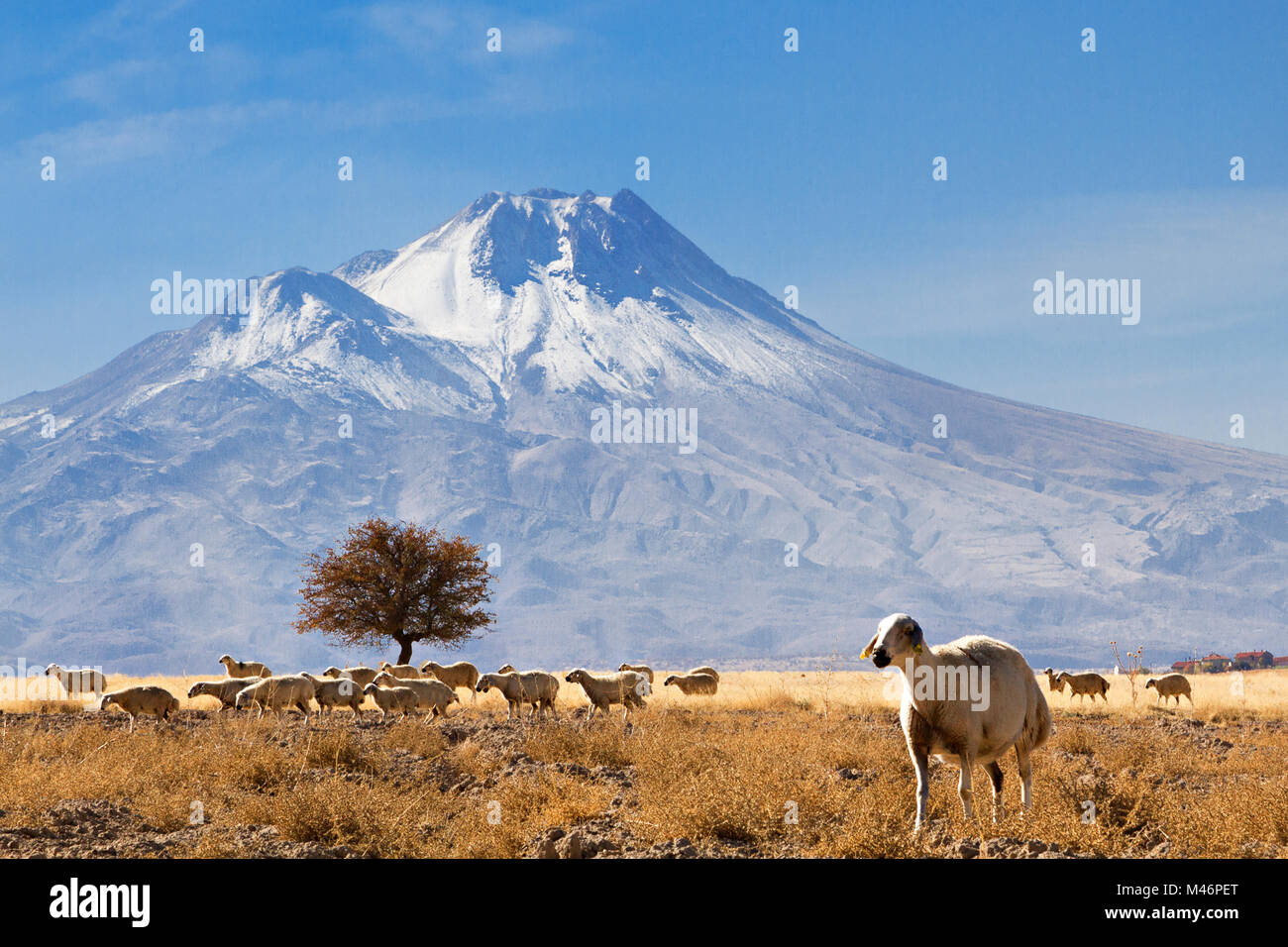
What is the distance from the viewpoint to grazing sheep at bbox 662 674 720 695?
35.4m

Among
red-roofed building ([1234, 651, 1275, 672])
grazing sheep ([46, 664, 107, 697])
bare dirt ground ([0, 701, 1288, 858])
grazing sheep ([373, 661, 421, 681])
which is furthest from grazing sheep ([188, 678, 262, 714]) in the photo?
red-roofed building ([1234, 651, 1275, 672])

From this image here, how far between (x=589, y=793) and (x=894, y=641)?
3562 millimetres

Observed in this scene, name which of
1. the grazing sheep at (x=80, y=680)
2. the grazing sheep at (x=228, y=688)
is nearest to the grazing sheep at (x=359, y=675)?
the grazing sheep at (x=228, y=688)

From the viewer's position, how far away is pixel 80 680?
3216 cm

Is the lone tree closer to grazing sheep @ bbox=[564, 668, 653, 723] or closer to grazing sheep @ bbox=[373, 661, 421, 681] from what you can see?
grazing sheep @ bbox=[373, 661, 421, 681]

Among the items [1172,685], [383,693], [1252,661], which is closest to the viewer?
[383,693]

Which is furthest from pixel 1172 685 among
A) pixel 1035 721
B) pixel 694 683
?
pixel 1035 721

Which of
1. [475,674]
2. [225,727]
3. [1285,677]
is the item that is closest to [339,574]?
[475,674]

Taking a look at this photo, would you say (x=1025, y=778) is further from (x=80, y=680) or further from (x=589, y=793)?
(x=80, y=680)

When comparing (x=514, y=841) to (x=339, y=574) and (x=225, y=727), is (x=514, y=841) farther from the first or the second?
(x=339, y=574)

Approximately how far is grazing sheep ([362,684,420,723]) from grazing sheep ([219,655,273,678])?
25.0 ft
